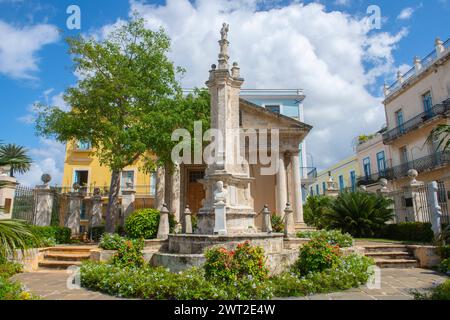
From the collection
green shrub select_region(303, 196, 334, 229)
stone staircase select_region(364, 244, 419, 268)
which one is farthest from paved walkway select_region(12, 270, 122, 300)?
green shrub select_region(303, 196, 334, 229)

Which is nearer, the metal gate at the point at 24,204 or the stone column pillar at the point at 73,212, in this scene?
the metal gate at the point at 24,204

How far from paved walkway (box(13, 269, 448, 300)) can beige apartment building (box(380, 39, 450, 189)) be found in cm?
1295

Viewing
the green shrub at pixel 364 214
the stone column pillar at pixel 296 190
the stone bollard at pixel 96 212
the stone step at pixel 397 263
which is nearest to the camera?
the stone step at pixel 397 263

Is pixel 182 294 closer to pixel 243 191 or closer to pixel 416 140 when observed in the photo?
pixel 243 191

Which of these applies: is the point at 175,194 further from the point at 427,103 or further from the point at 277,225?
the point at 427,103

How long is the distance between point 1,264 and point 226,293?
24.1 ft

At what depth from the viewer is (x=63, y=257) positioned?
10867mm

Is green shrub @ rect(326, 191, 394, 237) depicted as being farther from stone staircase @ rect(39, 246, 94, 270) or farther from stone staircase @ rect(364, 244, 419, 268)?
stone staircase @ rect(39, 246, 94, 270)

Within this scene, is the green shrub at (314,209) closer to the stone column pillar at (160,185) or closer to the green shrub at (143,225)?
the stone column pillar at (160,185)

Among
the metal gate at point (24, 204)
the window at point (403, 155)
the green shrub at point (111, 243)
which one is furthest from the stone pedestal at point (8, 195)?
the window at point (403, 155)

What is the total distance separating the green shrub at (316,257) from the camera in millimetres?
7727

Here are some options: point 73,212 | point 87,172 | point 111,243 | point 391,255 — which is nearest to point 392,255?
point 391,255

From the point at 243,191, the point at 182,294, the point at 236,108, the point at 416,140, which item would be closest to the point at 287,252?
the point at 243,191

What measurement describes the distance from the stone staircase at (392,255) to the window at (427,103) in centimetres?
1539
